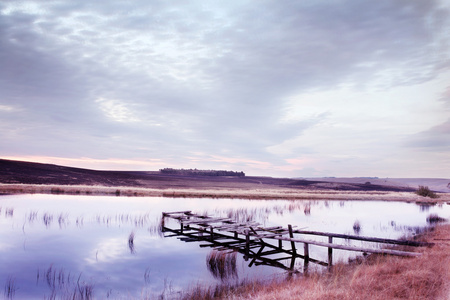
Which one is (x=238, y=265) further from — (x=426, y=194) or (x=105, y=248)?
(x=426, y=194)

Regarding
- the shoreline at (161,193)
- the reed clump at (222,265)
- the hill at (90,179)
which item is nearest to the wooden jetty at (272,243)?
the reed clump at (222,265)

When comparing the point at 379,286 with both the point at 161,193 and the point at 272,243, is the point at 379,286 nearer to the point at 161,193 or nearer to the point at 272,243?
the point at 272,243

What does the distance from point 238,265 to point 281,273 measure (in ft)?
7.13

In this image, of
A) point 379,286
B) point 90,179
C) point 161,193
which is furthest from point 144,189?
point 379,286

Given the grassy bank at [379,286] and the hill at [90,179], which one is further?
the hill at [90,179]

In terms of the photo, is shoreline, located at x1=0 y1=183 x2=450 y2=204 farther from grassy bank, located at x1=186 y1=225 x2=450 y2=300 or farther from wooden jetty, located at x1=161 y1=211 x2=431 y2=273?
grassy bank, located at x1=186 y1=225 x2=450 y2=300

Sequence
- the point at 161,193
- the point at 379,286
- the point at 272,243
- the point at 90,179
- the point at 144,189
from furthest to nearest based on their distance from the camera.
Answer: the point at 90,179 < the point at 144,189 < the point at 161,193 < the point at 272,243 < the point at 379,286

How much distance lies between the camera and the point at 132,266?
12.9 m

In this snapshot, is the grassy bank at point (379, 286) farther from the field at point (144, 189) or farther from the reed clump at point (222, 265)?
the field at point (144, 189)

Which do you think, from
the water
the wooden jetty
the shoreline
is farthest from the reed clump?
the shoreline

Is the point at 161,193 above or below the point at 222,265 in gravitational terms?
above

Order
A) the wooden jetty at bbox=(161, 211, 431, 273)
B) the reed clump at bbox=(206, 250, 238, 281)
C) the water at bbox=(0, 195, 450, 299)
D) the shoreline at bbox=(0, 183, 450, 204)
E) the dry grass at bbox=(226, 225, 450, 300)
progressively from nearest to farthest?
1. the dry grass at bbox=(226, 225, 450, 300)
2. the water at bbox=(0, 195, 450, 299)
3. the reed clump at bbox=(206, 250, 238, 281)
4. the wooden jetty at bbox=(161, 211, 431, 273)
5. the shoreline at bbox=(0, 183, 450, 204)

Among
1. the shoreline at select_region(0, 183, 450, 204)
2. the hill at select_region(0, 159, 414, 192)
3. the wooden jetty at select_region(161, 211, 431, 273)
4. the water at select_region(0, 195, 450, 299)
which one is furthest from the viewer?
the hill at select_region(0, 159, 414, 192)

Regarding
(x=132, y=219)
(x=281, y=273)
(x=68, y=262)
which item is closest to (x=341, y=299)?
(x=281, y=273)
